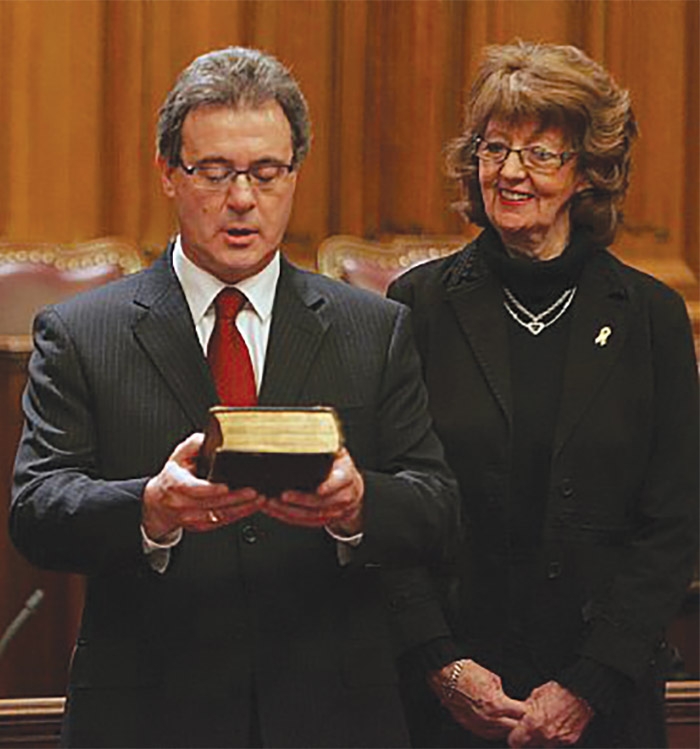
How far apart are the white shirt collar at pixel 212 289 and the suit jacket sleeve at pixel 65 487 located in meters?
0.18

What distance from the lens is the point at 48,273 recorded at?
3.99 m

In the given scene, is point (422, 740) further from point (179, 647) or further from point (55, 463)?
point (55, 463)

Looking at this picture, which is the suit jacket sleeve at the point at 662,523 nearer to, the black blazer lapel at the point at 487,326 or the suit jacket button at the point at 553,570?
the suit jacket button at the point at 553,570

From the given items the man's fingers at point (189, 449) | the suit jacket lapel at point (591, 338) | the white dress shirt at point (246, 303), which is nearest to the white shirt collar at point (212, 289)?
the white dress shirt at point (246, 303)

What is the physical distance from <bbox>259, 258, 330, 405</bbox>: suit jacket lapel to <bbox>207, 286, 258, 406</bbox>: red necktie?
0.10 ft

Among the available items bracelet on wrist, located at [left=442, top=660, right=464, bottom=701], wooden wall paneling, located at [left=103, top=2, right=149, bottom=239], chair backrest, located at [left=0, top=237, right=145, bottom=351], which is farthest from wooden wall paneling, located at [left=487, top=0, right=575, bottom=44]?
A: bracelet on wrist, located at [left=442, top=660, right=464, bottom=701]

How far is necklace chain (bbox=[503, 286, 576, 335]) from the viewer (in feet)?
9.20

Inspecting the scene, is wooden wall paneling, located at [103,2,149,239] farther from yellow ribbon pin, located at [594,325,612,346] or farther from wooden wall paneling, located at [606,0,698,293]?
yellow ribbon pin, located at [594,325,612,346]

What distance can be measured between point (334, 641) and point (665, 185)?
313 centimetres

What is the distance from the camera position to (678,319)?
282 centimetres

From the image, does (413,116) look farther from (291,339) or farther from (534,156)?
(291,339)

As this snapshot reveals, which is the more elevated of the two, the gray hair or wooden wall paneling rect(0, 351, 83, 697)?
the gray hair

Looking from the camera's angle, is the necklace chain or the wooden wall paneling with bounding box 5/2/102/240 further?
the wooden wall paneling with bounding box 5/2/102/240

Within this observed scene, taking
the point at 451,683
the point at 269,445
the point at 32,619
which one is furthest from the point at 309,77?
the point at 269,445
